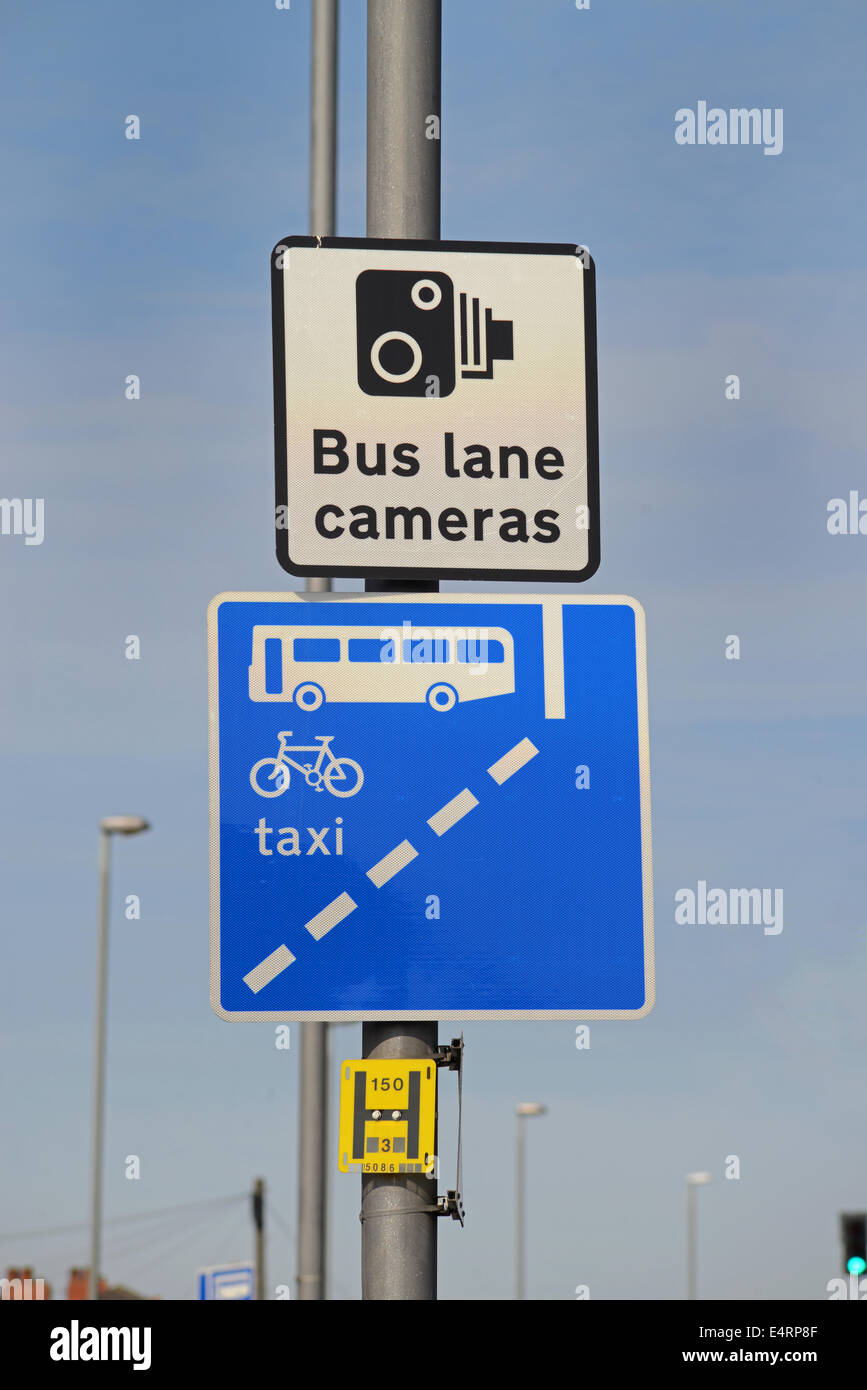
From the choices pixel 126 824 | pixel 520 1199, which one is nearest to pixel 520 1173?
pixel 520 1199

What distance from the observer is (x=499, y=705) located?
136 inches

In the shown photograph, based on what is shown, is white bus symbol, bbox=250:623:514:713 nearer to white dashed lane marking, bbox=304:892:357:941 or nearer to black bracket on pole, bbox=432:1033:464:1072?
white dashed lane marking, bbox=304:892:357:941

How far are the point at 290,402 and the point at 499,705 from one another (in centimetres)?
72

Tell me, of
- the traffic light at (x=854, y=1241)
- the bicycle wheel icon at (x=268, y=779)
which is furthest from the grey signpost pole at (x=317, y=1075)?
the bicycle wheel icon at (x=268, y=779)

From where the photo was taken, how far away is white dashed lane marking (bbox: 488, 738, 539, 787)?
11.2 feet

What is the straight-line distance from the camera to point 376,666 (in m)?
3.44

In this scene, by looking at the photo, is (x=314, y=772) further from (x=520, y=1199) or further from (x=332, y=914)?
(x=520, y=1199)

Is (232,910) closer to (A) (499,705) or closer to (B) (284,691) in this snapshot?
(B) (284,691)

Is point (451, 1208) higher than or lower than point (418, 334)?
lower

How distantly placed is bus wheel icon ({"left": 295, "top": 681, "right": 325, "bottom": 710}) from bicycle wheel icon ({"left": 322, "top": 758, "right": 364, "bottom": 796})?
0.39 ft

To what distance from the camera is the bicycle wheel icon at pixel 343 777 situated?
3365 mm

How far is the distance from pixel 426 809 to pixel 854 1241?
1072cm

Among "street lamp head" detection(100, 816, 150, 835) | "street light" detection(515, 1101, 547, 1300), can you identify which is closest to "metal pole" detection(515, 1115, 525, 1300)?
"street light" detection(515, 1101, 547, 1300)
